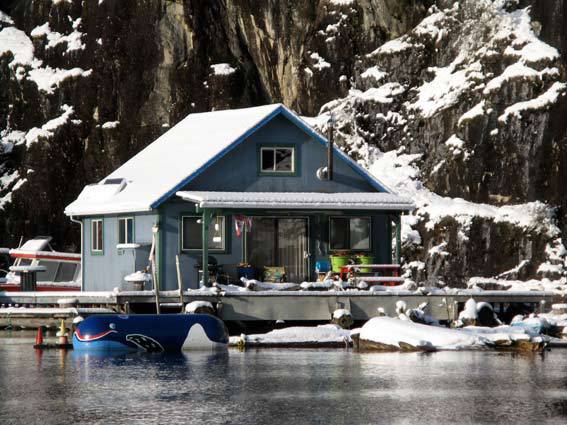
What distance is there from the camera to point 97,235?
46.9 m

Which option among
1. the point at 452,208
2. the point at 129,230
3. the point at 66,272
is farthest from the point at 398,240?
the point at 452,208

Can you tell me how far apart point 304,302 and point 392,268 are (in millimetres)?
4683

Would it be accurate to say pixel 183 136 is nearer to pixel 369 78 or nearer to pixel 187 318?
pixel 187 318

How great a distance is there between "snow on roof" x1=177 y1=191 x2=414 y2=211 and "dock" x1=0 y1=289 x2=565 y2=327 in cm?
359

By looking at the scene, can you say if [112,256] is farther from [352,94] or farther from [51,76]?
[51,76]

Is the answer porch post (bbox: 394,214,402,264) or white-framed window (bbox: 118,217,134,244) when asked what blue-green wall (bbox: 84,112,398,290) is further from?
porch post (bbox: 394,214,402,264)

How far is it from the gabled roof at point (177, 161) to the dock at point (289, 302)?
13.0ft

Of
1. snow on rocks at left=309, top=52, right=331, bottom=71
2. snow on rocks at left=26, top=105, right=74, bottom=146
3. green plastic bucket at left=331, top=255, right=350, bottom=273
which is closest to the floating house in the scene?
green plastic bucket at left=331, top=255, right=350, bottom=273

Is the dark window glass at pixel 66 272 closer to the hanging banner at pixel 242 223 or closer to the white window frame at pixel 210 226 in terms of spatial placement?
the white window frame at pixel 210 226

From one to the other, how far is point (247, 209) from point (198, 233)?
69.1 inches

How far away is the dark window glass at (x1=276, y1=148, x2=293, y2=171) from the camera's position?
44.8m

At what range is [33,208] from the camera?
237ft

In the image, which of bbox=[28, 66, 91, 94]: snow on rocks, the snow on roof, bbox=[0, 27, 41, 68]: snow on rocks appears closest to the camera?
the snow on roof

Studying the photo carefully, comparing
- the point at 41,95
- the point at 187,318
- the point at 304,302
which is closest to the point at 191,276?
the point at 304,302
